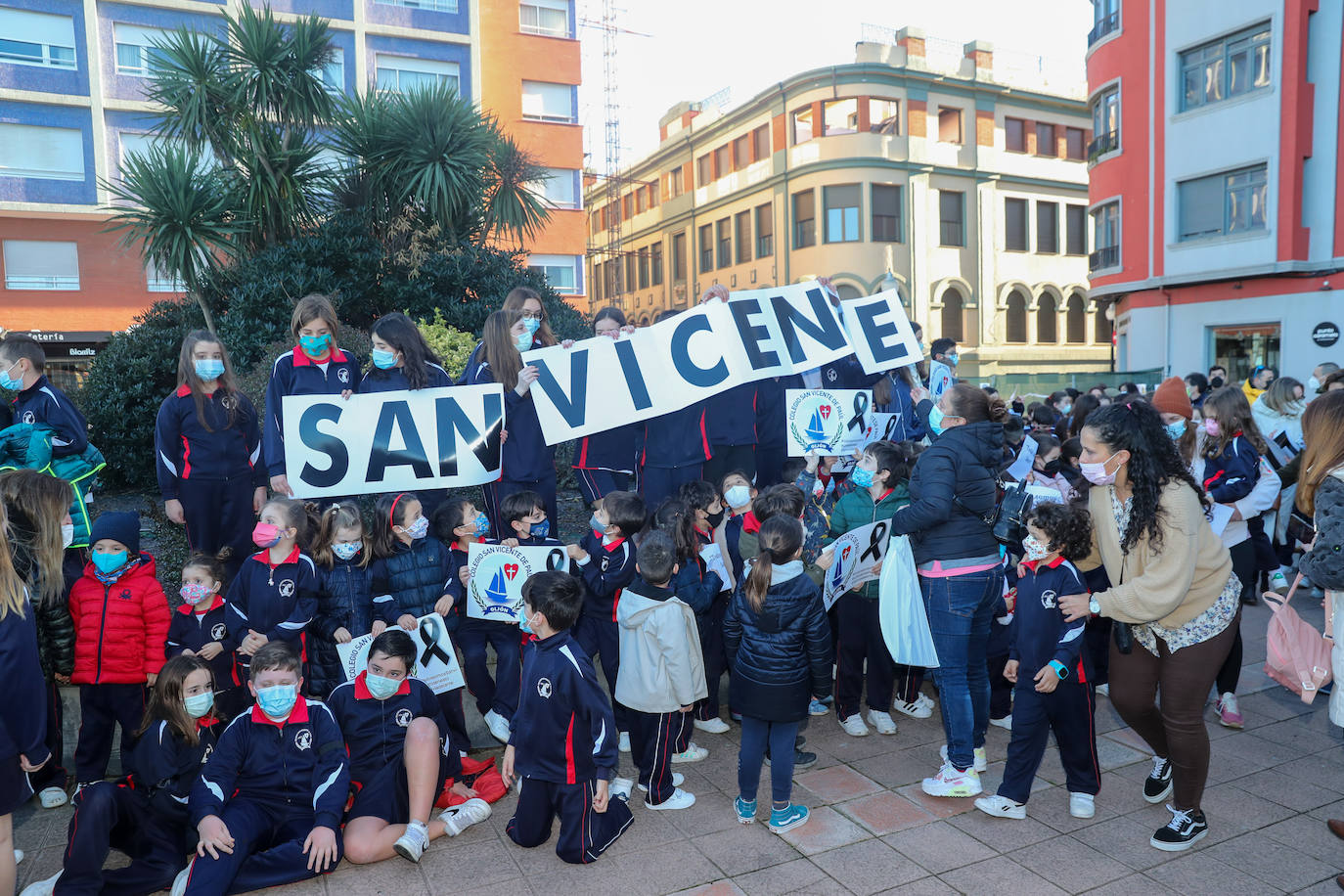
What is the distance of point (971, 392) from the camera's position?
4.43 metres

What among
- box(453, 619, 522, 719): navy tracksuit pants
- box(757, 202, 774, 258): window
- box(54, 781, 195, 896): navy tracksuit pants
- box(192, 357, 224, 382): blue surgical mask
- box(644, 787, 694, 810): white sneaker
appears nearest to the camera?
box(54, 781, 195, 896): navy tracksuit pants

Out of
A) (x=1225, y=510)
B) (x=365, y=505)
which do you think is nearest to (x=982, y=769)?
(x=1225, y=510)

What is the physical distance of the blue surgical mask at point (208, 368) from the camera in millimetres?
5297

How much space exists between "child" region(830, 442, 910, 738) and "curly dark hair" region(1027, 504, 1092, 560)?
3.37 feet

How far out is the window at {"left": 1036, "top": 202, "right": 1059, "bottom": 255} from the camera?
36969 millimetres

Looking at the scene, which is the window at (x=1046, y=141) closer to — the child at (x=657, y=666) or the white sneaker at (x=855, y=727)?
the white sneaker at (x=855, y=727)

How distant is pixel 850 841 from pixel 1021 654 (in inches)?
46.2

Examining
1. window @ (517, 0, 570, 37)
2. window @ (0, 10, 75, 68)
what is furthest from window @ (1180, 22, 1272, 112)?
window @ (0, 10, 75, 68)

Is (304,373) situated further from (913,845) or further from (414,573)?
(913,845)

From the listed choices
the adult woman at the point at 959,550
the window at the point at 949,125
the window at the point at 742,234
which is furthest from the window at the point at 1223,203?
the adult woman at the point at 959,550

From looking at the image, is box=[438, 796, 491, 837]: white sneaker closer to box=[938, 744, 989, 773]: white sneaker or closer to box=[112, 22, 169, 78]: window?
box=[938, 744, 989, 773]: white sneaker

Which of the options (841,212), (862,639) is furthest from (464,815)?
(841,212)

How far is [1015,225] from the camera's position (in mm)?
36531

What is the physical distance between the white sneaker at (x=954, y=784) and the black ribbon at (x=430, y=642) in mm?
2546
